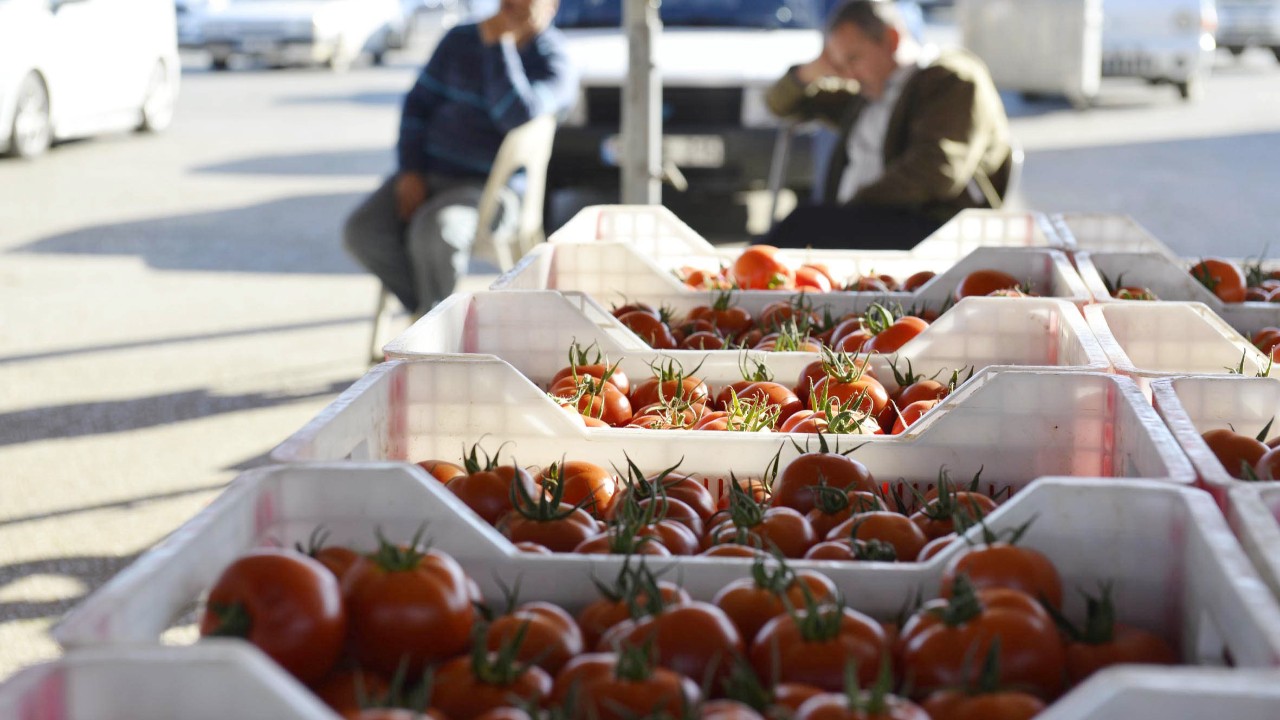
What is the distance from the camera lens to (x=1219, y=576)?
1.40 metres

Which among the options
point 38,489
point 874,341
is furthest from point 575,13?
point 874,341

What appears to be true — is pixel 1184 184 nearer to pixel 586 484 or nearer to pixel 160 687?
pixel 586 484

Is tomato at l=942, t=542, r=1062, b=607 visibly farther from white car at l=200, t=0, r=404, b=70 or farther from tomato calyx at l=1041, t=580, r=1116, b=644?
white car at l=200, t=0, r=404, b=70

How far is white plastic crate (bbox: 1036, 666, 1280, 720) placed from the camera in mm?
1150

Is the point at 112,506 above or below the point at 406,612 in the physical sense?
below

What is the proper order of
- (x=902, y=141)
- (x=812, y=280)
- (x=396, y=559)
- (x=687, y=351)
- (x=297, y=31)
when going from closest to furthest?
(x=396, y=559) → (x=687, y=351) → (x=812, y=280) → (x=902, y=141) → (x=297, y=31)

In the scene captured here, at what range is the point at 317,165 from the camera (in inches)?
464

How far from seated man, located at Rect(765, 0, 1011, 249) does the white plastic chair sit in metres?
0.98

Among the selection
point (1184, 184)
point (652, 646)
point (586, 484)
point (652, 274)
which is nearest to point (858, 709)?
point (652, 646)

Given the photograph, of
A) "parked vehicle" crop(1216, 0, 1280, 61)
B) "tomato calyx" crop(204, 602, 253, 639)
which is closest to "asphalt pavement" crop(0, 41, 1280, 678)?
"tomato calyx" crop(204, 602, 253, 639)

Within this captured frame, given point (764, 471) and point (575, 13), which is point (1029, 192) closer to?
point (575, 13)

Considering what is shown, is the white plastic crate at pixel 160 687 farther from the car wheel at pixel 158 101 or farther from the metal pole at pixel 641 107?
the car wheel at pixel 158 101

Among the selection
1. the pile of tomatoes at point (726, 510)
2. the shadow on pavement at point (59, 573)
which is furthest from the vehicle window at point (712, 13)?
the pile of tomatoes at point (726, 510)

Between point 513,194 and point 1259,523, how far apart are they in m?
3.89
